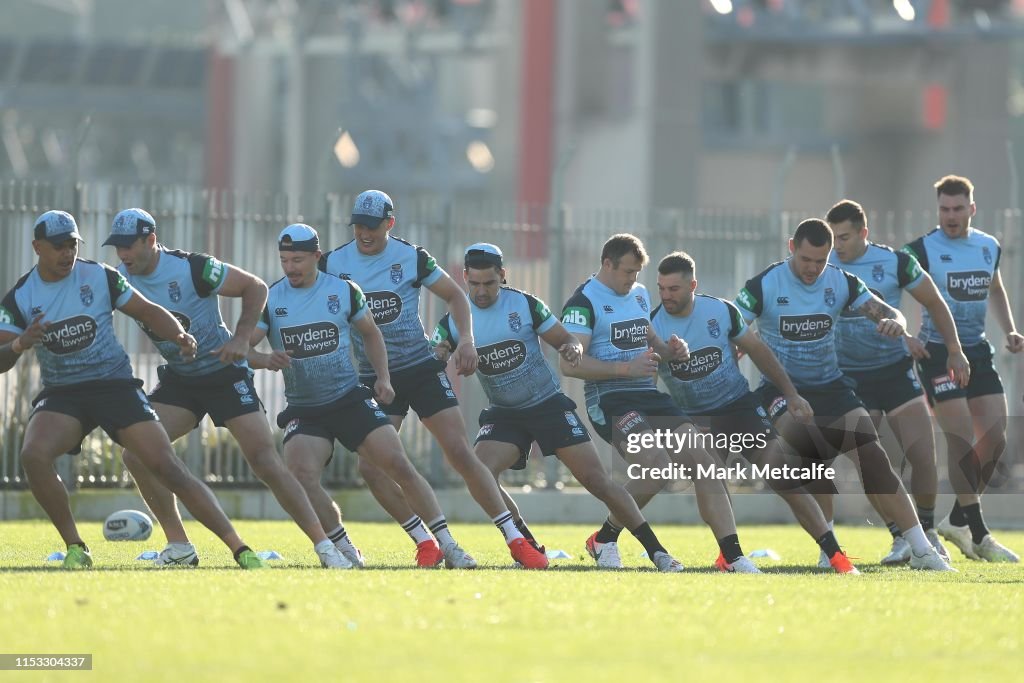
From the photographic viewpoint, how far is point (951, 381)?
43.5ft

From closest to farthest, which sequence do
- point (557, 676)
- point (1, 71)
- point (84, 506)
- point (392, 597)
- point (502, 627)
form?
point (557, 676), point (502, 627), point (392, 597), point (84, 506), point (1, 71)

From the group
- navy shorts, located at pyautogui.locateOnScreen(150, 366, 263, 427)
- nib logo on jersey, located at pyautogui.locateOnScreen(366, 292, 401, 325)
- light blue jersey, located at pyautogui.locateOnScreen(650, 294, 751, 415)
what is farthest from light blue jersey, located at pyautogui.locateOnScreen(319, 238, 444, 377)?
light blue jersey, located at pyautogui.locateOnScreen(650, 294, 751, 415)

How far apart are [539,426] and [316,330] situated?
1542 mm

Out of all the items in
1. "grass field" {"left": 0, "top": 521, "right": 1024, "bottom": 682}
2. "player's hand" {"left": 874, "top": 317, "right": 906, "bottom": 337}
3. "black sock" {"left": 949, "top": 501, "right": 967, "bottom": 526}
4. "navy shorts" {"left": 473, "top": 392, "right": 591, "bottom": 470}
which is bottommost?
"black sock" {"left": 949, "top": 501, "right": 967, "bottom": 526}

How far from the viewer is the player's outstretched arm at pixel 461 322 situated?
36.6ft

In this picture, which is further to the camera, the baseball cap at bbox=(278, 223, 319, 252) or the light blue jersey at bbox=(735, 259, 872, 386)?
the light blue jersey at bbox=(735, 259, 872, 386)

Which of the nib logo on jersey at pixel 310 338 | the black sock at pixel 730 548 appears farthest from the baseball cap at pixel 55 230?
the black sock at pixel 730 548

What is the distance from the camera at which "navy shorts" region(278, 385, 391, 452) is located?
442 inches

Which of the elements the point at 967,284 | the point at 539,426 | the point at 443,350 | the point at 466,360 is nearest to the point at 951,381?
the point at 967,284

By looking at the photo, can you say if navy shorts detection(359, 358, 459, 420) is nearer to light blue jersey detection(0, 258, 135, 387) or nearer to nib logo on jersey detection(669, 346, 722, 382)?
nib logo on jersey detection(669, 346, 722, 382)

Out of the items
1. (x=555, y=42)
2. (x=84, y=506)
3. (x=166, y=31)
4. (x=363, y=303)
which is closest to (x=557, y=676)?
(x=363, y=303)

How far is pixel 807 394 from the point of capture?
1195 cm

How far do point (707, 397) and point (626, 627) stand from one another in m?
3.77

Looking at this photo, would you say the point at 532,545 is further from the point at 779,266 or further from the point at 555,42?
the point at 555,42
